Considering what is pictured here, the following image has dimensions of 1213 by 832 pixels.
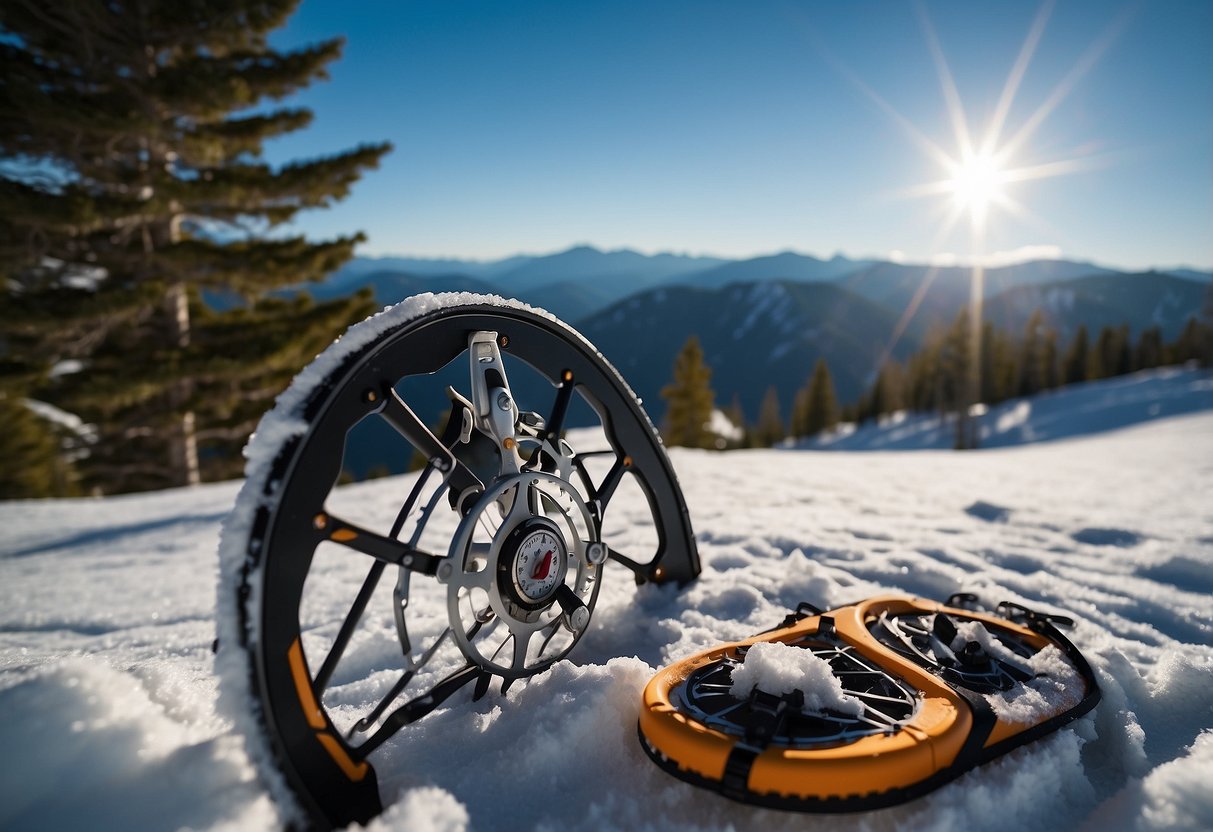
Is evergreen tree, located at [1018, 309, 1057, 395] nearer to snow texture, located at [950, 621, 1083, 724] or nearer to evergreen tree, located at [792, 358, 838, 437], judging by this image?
evergreen tree, located at [792, 358, 838, 437]

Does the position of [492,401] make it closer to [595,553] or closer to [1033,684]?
[595,553]

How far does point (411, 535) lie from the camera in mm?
1778

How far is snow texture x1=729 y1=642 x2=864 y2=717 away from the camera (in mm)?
1618

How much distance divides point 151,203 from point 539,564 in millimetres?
12106

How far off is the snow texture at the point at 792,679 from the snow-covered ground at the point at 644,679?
0.26 metres

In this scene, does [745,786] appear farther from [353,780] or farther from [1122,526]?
[1122,526]

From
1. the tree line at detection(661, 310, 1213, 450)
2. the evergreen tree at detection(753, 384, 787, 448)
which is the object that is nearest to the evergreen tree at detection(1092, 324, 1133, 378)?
the tree line at detection(661, 310, 1213, 450)

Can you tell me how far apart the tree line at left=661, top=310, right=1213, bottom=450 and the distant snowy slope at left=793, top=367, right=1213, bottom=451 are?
2.45 meters

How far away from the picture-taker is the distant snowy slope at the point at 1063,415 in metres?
29.5

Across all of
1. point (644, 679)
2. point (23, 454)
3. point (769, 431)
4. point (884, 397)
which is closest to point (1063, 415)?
point (884, 397)

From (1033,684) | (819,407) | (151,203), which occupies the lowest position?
(819,407)

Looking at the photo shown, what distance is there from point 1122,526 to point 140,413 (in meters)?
17.2

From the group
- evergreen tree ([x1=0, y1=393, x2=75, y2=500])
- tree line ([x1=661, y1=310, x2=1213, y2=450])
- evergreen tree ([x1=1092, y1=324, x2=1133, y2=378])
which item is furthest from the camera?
evergreen tree ([x1=1092, y1=324, x2=1133, y2=378])

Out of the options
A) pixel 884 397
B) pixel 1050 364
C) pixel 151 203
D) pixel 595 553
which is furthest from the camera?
pixel 884 397
